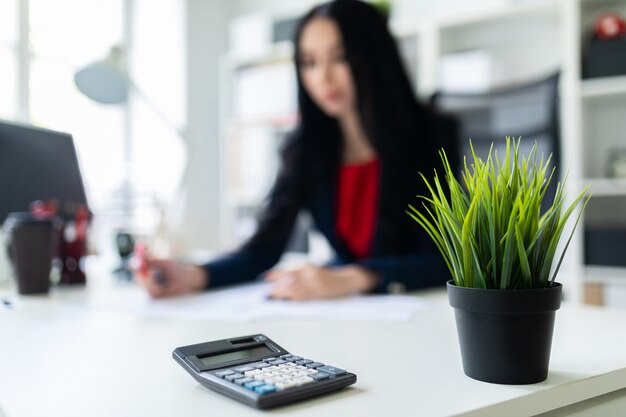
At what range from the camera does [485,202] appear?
49 cm

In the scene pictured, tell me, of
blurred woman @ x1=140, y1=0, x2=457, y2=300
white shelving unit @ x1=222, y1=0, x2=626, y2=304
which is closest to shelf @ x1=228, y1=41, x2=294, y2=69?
white shelving unit @ x1=222, y1=0, x2=626, y2=304

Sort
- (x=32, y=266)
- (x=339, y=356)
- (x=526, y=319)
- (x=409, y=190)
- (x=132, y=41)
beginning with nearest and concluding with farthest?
(x=526, y=319) < (x=339, y=356) < (x=32, y=266) < (x=409, y=190) < (x=132, y=41)

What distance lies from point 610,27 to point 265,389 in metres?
2.06

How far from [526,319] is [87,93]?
3.64 ft

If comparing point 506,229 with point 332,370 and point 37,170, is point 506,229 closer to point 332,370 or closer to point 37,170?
point 332,370

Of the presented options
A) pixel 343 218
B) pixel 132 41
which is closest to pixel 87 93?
pixel 343 218

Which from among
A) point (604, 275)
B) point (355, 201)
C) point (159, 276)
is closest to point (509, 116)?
point (355, 201)

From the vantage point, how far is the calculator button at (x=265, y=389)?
0.43 m

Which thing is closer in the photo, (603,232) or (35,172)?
(35,172)

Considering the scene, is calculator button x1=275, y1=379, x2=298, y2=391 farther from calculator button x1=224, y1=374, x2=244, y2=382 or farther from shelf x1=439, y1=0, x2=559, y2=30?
shelf x1=439, y1=0, x2=559, y2=30

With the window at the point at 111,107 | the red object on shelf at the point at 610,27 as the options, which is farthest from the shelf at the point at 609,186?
the window at the point at 111,107

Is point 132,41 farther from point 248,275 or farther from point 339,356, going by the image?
point 339,356

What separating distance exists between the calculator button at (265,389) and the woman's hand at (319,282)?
20.6 inches

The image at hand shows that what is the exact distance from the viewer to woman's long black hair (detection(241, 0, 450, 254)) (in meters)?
1.40
